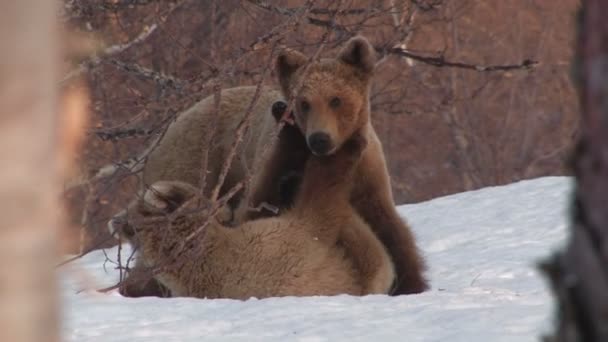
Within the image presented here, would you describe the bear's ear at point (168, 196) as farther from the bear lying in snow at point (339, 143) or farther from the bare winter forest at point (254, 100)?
the bear lying in snow at point (339, 143)

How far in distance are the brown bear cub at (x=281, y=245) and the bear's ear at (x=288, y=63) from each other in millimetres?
688

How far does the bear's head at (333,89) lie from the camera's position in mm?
6969

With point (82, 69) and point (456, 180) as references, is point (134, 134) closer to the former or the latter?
point (82, 69)

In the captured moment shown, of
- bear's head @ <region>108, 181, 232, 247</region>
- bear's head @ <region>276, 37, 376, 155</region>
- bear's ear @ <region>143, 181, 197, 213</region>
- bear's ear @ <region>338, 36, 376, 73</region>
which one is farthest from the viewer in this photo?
bear's ear @ <region>338, 36, 376, 73</region>

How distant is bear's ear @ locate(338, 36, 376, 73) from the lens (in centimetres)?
718

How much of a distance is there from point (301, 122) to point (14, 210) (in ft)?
17.4

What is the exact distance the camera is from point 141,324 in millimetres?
5500

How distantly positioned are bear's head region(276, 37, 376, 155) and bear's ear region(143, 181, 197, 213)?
27.6 inches

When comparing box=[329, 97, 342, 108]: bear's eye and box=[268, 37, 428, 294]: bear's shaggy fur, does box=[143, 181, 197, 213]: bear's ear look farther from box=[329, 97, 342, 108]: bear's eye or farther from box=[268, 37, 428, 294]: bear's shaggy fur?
box=[329, 97, 342, 108]: bear's eye

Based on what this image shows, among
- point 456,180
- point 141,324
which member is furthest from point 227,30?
point 456,180

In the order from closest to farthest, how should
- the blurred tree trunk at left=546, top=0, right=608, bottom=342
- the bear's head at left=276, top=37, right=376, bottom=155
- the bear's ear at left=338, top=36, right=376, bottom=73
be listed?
the blurred tree trunk at left=546, top=0, right=608, bottom=342 → the bear's head at left=276, top=37, right=376, bottom=155 → the bear's ear at left=338, top=36, right=376, bottom=73

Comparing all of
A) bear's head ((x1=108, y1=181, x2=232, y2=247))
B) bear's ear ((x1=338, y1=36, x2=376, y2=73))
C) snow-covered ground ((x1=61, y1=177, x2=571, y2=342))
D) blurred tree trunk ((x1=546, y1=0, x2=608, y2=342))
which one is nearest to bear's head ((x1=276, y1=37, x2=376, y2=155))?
bear's ear ((x1=338, y1=36, x2=376, y2=73))

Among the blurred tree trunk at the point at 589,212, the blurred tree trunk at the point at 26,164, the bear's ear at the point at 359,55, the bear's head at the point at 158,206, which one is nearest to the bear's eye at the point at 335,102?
the bear's ear at the point at 359,55

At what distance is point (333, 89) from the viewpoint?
7102mm
